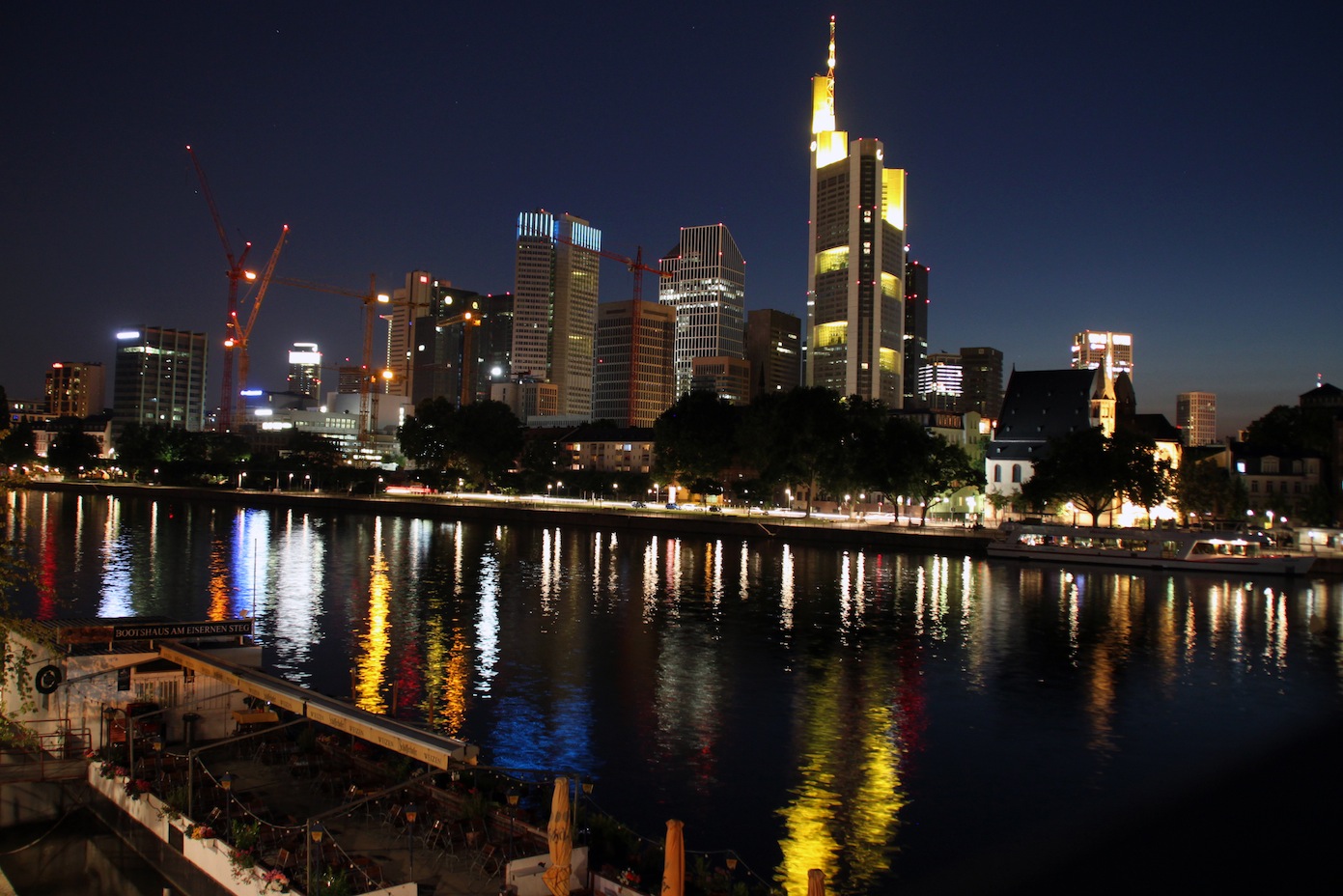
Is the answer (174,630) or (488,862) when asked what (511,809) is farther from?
(174,630)

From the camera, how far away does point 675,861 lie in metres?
11.8

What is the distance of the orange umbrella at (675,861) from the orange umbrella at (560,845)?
4.45 ft

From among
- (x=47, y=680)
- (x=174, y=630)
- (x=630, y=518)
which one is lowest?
(x=47, y=680)

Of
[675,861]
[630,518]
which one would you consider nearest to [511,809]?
[675,861]

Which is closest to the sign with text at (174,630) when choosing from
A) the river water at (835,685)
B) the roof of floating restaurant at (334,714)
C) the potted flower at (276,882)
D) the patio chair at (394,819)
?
the roof of floating restaurant at (334,714)

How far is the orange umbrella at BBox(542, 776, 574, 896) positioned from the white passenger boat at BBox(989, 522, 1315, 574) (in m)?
72.9

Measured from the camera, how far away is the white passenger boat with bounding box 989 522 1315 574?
233 ft

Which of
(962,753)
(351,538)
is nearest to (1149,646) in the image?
(962,753)

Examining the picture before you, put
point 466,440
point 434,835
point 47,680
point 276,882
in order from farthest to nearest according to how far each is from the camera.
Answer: point 466,440 < point 47,680 < point 434,835 < point 276,882

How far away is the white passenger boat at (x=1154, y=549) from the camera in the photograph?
71.0 metres

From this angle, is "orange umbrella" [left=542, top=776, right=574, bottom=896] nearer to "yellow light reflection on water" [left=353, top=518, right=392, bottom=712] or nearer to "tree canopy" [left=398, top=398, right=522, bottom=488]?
"yellow light reflection on water" [left=353, top=518, right=392, bottom=712]

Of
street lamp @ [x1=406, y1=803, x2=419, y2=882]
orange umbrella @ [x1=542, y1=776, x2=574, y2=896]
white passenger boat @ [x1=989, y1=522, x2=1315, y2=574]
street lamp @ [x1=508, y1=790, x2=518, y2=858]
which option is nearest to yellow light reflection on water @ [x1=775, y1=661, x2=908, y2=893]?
street lamp @ [x1=508, y1=790, x2=518, y2=858]

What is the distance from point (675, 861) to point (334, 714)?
712 cm

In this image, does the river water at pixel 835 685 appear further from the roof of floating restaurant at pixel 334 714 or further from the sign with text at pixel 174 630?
the roof of floating restaurant at pixel 334 714
